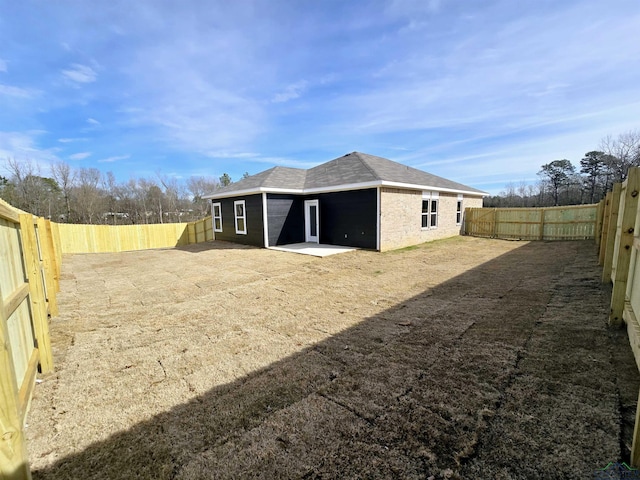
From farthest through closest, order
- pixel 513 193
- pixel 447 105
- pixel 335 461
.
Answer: pixel 513 193
pixel 447 105
pixel 335 461

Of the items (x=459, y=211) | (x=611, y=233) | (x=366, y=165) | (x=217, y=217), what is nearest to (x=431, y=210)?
(x=459, y=211)

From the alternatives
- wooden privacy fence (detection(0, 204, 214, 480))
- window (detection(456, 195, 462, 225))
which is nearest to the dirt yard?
wooden privacy fence (detection(0, 204, 214, 480))

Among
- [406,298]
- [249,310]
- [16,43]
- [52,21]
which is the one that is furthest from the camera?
[16,43]

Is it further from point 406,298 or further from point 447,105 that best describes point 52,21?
point 447,105

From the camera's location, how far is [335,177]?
1287 centimetres

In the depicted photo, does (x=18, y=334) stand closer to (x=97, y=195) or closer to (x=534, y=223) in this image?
(x=534, y=223)

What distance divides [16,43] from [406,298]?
11835 millimetres

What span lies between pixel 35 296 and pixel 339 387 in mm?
3499

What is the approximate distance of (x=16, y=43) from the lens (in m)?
7.03

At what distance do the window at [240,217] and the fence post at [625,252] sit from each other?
13242 mm

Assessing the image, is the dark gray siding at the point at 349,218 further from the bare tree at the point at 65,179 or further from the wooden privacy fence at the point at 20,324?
the bare tree at the point at 65,179

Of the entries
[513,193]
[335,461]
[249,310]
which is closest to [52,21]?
[249,310]

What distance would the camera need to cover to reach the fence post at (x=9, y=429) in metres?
1.34

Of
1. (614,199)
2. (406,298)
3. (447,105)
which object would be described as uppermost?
(447,105)
